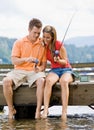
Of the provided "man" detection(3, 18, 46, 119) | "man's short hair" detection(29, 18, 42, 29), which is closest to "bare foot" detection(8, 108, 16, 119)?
"man" detection(3, 18, 46, 119)

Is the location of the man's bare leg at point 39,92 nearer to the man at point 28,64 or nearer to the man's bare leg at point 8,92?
the man at point 28,64

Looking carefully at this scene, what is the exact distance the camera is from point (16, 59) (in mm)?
7023

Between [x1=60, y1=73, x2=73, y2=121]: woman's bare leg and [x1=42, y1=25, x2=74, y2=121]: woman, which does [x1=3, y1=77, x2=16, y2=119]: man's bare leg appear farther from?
[x1=60, y1=73, x2=73, y2=121]: woman's bare leg

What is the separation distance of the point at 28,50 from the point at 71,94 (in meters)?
0.88

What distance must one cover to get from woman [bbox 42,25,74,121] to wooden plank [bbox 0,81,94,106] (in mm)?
167

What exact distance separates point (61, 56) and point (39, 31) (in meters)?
0.47

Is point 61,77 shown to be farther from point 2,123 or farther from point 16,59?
point 2,123

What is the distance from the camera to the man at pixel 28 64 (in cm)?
693

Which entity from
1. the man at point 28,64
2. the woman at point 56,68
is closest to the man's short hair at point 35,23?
the man at point 28,64

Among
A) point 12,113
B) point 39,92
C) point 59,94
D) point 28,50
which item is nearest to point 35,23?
point 28,50

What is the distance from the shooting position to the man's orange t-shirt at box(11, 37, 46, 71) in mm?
7105

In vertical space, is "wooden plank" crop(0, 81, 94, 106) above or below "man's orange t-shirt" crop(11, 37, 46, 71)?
below

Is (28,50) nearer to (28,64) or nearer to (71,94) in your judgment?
(28,64)

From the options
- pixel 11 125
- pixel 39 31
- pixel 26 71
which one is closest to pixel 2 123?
pixel 11 125
